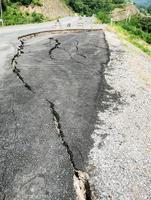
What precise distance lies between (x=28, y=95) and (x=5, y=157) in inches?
134

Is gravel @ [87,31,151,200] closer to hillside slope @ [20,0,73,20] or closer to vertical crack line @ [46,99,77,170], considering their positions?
vertical crack line @ [46,99,77,170]

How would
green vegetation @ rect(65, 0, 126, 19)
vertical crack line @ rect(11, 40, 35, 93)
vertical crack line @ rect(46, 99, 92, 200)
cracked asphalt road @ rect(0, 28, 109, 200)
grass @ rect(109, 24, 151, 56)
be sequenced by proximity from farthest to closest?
green vegetation @ rect(65, 0, 126, 19) → grass @ rect(109, 24, 151, 56) → vertical crack line @ rect(11, 40, 35, 93) → cracked asphalt road @ rect(0, 28, 109, 200) → vertical crack line @ rect(46, 99, 92, 200)

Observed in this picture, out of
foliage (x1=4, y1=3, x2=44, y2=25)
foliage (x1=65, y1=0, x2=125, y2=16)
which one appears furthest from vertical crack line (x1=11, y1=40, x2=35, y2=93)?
foliage (x1=65, y1=0, x2=125, y2=16)

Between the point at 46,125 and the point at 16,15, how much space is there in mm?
44967

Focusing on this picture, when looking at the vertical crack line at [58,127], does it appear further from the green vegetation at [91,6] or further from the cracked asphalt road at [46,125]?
the green vegetation at [91,6]

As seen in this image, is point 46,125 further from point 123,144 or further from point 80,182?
point 80,182

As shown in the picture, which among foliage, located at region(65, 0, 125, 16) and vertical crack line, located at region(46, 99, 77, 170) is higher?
vertical crack line, located at region(46, 99, 77, 170)

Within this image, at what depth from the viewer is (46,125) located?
7.23 m

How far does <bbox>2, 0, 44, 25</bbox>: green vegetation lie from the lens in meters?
43.3

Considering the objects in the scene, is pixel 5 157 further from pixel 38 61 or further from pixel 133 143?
pixel 38 61

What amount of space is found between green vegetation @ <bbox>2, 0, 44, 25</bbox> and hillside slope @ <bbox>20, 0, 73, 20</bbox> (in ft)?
3.49

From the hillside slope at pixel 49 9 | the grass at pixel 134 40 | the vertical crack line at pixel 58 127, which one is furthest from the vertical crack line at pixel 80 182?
the hillside slope at pixel 49 9

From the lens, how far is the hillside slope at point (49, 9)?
62.2 m

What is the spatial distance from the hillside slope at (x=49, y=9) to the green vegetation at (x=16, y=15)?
106cm
